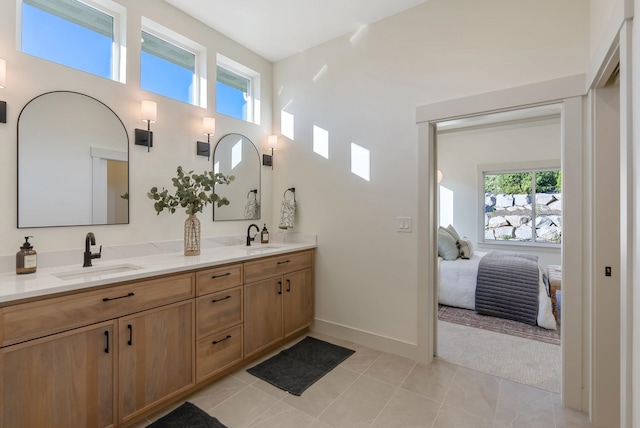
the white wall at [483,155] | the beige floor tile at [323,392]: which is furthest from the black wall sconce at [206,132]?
the white wall at [483,155]

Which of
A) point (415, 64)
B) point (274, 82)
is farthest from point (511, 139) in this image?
point (274, 82)

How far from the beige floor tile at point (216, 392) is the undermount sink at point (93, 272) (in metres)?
0.97

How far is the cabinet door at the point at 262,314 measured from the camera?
2.40m

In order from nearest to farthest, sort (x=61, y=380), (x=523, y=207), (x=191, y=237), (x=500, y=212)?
(x=61, y=380), (x=191, y=237), (x=523, y=207), (x=500, y=212)

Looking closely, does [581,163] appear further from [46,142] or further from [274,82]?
[46,142]

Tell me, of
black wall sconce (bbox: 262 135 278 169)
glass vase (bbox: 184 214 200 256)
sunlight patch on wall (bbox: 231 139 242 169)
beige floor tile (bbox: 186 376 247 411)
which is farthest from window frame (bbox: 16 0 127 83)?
beige floor tile (bbox: 186 376 247 411)

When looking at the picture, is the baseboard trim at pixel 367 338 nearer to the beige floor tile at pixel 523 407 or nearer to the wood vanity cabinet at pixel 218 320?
the beige floor tile at pixel 523 407

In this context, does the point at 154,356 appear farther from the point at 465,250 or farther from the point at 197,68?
the point at 465,250

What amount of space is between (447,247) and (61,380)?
410 centimetres

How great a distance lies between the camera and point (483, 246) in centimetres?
591

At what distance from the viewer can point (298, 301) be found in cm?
294

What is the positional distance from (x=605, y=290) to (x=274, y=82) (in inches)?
136

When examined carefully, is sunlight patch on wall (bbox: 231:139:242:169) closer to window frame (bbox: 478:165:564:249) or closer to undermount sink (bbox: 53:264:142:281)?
undermount sink (bbox: 53:264:142:281)

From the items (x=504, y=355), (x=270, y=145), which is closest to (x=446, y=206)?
(x=504, y=355)
